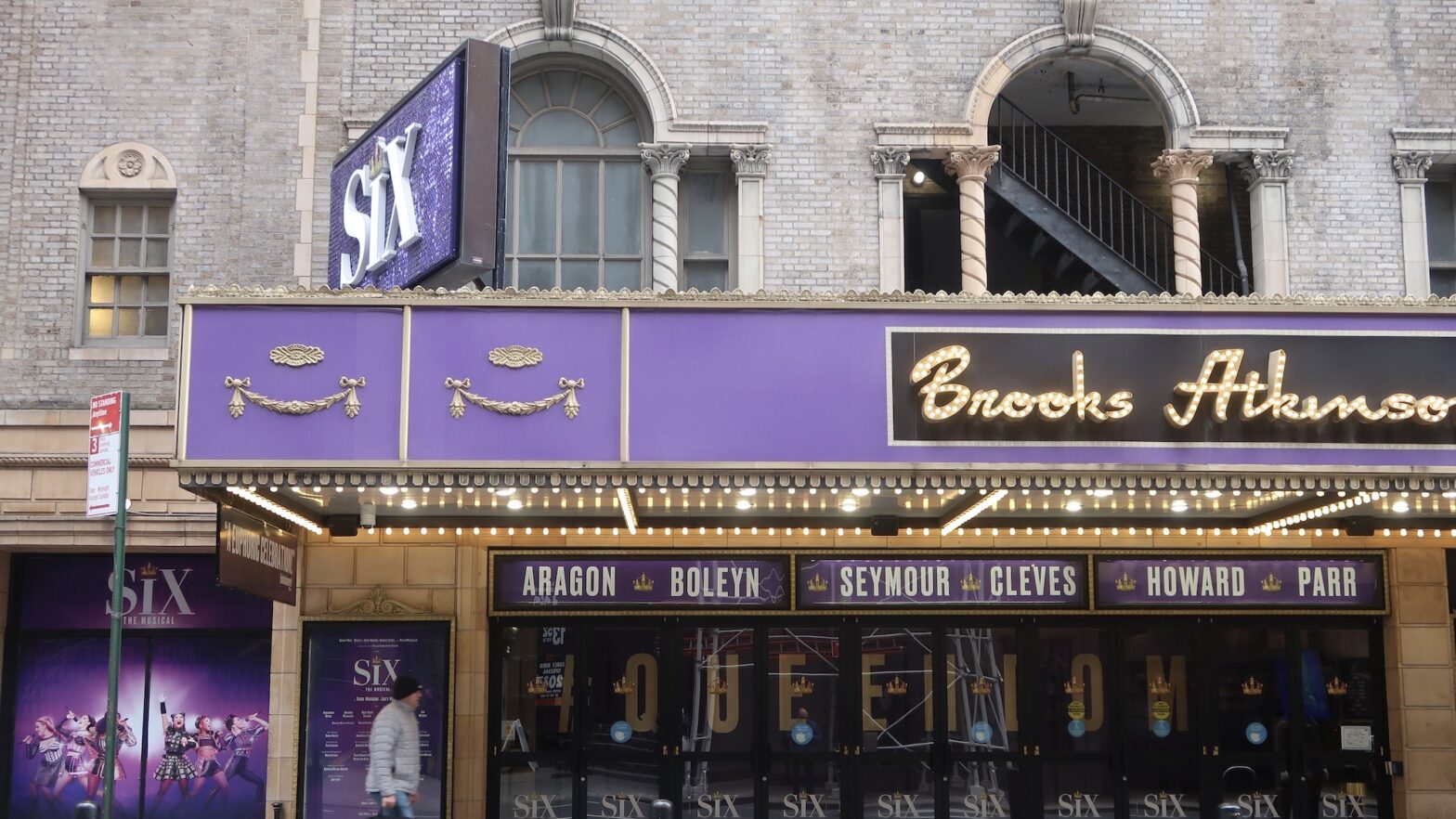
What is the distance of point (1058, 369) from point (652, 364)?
345cm

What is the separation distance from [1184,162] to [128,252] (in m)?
11.7

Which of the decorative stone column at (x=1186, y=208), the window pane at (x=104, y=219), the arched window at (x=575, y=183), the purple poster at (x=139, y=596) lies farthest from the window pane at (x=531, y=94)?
the decorative stone column at (x=1186, y=208)

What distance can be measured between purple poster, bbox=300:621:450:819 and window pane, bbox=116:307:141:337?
3815 mm

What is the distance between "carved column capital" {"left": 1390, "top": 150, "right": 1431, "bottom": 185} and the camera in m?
17.2

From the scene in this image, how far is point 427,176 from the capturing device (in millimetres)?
14742

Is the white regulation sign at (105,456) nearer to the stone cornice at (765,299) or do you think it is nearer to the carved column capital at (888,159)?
the stone cornice at (765,299)

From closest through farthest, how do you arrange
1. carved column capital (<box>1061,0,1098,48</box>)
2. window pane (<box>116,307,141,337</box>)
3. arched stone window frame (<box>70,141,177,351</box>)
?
1. arched stone window frame (<box>70,141,177,351</box>)
2. window pane (<box>116,307,141,337</box>)
3. carved column capital (<box>1061,0,1098,48</box>)

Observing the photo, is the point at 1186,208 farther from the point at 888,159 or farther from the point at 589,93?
the point at 589,93

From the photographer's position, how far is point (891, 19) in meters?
17.4

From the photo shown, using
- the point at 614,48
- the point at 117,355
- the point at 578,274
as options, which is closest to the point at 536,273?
the point at 578,274

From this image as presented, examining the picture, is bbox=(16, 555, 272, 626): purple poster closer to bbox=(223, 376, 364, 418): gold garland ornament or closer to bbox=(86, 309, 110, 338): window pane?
bbox=(86, 309, 110, 338): window pane

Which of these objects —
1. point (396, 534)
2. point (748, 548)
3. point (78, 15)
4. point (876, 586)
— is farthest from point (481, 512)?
point (78, 15)

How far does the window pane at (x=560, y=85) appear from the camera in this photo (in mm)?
17797

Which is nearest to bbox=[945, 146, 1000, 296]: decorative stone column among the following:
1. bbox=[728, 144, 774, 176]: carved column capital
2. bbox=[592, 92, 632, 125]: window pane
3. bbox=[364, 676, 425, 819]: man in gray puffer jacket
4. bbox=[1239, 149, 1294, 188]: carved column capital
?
bbox=[728, 144, 774, 176]: carved column capital
